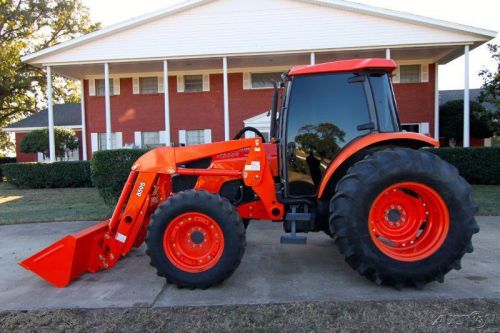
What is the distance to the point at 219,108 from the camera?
→ 57.2 ft

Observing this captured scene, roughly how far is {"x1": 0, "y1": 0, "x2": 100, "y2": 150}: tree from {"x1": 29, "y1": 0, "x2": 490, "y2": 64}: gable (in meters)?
11.4

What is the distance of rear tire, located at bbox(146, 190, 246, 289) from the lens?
3.80m

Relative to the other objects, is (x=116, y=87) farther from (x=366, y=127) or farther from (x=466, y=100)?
(x=366, y=127)

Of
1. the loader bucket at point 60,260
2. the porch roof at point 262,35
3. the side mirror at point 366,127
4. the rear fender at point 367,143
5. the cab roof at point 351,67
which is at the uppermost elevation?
the porch roof at point 262,35

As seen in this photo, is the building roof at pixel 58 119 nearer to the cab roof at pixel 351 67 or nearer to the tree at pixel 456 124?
the tree at pixel 456 124

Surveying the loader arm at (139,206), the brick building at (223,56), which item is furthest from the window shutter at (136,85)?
the loader arm at (139,206)

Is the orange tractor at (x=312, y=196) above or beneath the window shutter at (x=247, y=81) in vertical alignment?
beneath

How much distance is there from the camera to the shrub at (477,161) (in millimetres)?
12812

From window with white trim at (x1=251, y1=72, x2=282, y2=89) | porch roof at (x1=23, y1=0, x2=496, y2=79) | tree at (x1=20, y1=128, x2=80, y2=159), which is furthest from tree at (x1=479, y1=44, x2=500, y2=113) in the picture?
tree at (x1=20, y1=128, x2=80, y2=159)

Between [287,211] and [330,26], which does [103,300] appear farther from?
[330,26]

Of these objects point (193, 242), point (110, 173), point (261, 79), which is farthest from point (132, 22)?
point (193, 242)

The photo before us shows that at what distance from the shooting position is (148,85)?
17.8 metres

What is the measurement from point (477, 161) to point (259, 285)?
11.7 metres

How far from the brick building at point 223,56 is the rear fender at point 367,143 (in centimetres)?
1030
